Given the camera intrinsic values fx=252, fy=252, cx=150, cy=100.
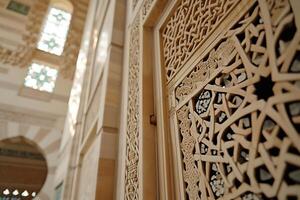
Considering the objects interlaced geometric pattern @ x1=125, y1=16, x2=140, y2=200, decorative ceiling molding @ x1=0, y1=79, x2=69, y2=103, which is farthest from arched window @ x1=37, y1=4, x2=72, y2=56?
interlaced geometric pattern @ x1=125, y1=16, x2=140, y2=200

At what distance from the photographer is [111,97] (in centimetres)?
144

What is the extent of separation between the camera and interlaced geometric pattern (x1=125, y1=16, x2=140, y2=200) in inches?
39.5

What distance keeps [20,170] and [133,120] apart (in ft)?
17.3

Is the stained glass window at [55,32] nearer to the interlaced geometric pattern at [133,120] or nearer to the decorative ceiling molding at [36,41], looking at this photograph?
the decorative ceiling molding at [36,41]

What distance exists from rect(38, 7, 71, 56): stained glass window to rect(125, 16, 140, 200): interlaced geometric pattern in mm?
3929

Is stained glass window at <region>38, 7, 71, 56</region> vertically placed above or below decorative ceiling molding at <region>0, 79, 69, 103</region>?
above

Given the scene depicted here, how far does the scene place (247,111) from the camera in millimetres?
532

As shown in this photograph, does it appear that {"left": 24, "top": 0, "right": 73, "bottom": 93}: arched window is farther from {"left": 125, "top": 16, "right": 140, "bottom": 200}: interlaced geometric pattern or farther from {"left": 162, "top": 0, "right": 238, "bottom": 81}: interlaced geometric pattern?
{"left": 162, "top": 0, "right": 238, "bottom": 81}: interlaced geometric pattern

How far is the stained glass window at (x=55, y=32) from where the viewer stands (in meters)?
4.93

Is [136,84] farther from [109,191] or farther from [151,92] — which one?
[109,191]

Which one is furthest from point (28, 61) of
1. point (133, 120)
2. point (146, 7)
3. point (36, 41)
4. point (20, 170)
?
point (133, 120)

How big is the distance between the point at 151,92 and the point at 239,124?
1.96 ft

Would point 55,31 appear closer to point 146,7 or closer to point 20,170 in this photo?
point 20,170

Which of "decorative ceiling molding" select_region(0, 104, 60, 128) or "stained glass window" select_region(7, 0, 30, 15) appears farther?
"stained glass window" select_region(7, 0, 30, 15)
